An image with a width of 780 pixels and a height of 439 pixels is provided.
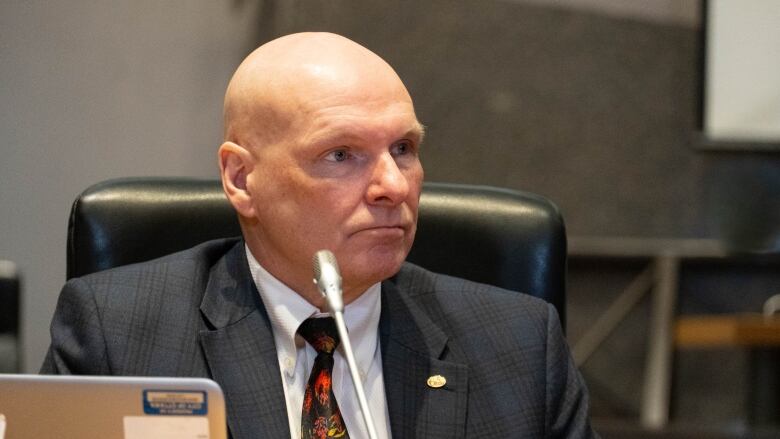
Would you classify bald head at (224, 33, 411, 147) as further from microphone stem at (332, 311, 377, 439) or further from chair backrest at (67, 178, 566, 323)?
microphone stem at (332, 311, 377, 439)

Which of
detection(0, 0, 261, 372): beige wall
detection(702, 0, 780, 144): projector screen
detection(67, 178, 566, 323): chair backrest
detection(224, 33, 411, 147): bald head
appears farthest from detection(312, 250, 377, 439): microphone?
detection(702, 0, 780, 144): projector screen

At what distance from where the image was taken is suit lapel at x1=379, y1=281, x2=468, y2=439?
1716 millimetres

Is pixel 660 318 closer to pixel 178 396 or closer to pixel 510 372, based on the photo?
pixel 510 372

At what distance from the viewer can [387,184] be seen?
1.66 meters

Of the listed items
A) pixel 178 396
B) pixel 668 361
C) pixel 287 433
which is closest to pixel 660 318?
pixel 668 361

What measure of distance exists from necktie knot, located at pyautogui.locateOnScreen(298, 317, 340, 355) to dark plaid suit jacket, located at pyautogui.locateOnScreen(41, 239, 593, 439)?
0.19 feet

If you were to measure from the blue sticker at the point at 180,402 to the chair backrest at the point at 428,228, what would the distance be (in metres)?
0.81

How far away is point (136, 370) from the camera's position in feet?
5.44

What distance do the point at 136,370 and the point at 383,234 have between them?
414 mm

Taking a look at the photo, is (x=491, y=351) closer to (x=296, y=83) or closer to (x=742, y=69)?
(x=296, y=83)

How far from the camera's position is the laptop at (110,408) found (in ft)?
3.69

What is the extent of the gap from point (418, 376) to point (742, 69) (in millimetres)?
3116

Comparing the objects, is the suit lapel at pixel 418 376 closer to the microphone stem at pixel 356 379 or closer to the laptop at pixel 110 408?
the microphone stem at pixel 356 379

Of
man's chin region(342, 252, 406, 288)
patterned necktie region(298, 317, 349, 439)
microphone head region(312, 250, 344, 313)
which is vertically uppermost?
microphone head region(312, 250, 344, 313)
